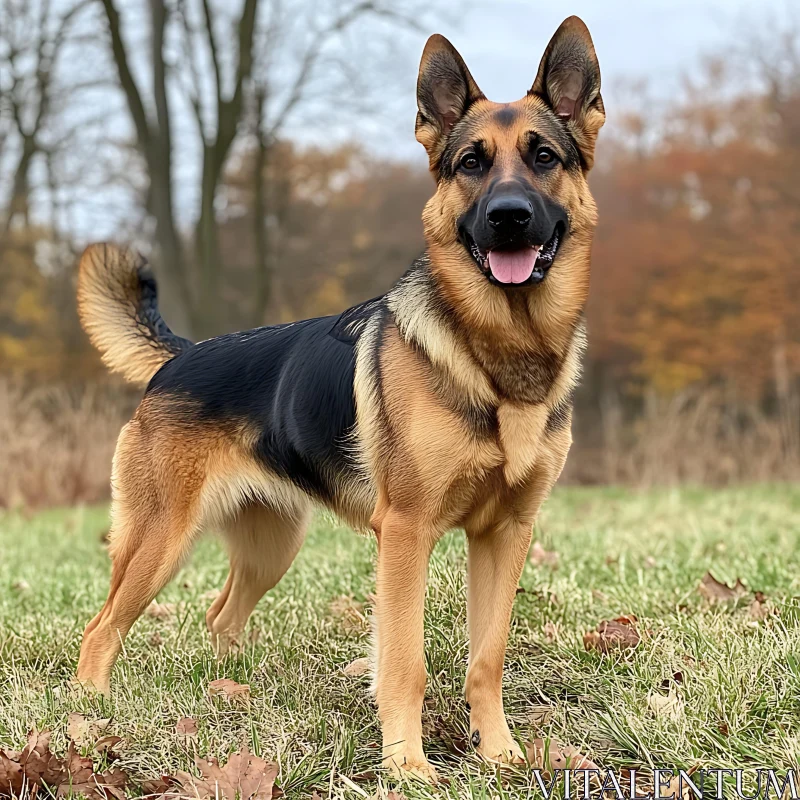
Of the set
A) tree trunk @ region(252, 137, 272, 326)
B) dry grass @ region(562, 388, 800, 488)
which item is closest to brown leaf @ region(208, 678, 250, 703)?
dry grass @ region(562, 388, 800, 488)

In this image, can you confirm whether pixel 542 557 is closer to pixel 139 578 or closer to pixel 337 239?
pixel 139 578

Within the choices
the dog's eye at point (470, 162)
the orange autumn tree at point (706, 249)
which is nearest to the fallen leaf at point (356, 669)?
the dog's eye at point (470, 162)

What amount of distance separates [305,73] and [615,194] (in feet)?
43.1

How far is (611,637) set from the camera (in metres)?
3.75

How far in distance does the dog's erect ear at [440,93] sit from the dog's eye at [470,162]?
204 mm

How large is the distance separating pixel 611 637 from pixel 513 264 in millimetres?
1727

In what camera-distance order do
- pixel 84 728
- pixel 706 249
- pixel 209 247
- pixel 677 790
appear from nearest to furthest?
pixel 677 790, pixel 84 728, pixel 209 247, pixel 706 249

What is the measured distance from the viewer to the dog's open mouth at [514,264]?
3.07 metres

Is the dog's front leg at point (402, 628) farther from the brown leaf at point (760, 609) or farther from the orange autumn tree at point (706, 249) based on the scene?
the orange autumn tree at point (706, 249)

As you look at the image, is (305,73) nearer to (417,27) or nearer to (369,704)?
(417,27)

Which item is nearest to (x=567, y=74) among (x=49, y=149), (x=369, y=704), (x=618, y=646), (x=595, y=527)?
(x=618, y=646)

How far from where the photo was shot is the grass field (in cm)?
297

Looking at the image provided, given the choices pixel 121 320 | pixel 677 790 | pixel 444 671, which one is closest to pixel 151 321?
pixel 121 320

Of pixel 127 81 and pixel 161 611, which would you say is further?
pixel 127 81
